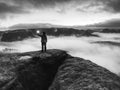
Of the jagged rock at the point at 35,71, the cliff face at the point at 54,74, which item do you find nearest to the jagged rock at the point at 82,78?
the cliff face at the point at 54,74

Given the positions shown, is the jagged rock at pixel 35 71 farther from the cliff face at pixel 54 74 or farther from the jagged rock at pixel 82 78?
the jagged rock at pixel 82 78

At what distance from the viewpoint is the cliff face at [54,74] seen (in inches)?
671

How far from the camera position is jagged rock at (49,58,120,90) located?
16.7m

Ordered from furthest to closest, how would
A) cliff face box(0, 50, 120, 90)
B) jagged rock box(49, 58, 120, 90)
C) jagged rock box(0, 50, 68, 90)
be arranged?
jagged rock box(0, 50, 68, 90), cliff face box(0, 50, 120, 90), jagged rock box(49, 58, 120, 90)

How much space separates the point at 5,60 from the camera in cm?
2091

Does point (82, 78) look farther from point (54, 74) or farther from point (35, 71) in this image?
point (35, 71)

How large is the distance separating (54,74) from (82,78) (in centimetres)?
442

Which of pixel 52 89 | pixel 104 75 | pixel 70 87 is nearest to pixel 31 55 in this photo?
pixel 52 89

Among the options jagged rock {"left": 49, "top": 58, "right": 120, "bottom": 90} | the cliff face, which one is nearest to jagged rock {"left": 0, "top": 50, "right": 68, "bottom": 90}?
the cliff face

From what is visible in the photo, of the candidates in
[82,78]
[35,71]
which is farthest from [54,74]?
[82,78]

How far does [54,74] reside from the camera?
21359 mm

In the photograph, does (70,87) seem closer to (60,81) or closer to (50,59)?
(60,81)

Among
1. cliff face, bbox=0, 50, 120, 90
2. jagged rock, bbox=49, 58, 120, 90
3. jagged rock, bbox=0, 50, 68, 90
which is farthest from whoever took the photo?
jagged rock, bbox=0, 50, 68, 90

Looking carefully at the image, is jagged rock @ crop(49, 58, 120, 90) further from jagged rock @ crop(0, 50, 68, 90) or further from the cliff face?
jagged rock @ crop(0, 50, 68, 90)
